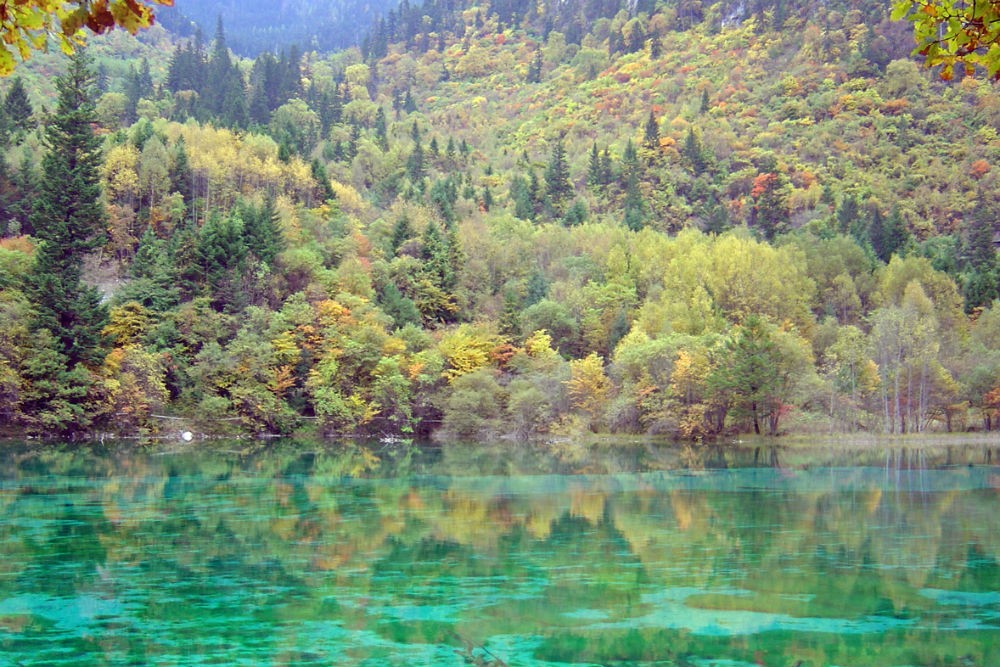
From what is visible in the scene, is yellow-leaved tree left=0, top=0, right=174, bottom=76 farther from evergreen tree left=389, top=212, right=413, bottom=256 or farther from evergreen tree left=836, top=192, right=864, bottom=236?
evergreen tree left=836, top=192, right=864, bottom=236

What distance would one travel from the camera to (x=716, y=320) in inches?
2623

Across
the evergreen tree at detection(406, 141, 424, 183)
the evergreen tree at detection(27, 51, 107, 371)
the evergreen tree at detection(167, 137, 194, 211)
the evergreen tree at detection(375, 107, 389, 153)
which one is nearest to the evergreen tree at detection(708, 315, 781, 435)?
the evergreen tree at detection(27, 51, 107, 371)

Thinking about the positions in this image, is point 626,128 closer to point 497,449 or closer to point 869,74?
point 869,74

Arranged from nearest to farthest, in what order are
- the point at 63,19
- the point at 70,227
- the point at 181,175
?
the point at 63,19 → the point at 70,227 → the point at 181,175

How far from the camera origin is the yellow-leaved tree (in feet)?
16.5

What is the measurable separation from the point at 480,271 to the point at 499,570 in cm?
5902

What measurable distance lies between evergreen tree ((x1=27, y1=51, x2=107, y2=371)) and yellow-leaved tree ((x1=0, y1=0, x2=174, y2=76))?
1937 inches

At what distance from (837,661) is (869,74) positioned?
140 meters

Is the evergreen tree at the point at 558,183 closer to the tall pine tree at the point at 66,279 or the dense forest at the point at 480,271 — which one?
the dense forest at the point at 480,271

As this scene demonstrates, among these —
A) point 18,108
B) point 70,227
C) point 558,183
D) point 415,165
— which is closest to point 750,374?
point 70,227

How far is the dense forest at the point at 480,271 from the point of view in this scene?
55250 mm

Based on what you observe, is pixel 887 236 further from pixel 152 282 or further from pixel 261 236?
pixel 152 282

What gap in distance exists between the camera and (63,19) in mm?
5172

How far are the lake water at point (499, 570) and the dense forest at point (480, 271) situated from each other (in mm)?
12628
